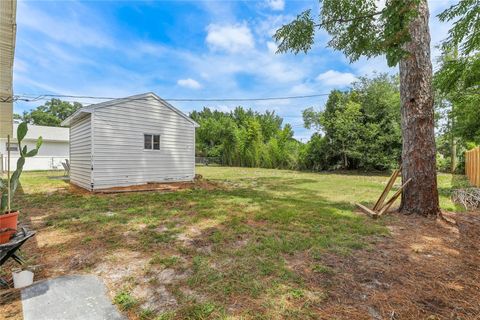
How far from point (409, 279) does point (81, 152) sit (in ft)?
33.0

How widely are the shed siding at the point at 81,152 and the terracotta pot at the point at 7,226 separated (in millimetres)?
6223

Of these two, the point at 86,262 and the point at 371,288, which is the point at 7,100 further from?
the point at 371,288

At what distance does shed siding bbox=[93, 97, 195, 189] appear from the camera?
8.12 meters

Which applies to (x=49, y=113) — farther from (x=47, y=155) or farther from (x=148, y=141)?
(x=148, y=141)

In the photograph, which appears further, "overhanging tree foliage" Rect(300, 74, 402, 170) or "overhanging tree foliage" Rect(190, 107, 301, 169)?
"overhanging tree foliage" Rect(190, 107, 301, 169)

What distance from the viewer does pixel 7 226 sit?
7.79 feet

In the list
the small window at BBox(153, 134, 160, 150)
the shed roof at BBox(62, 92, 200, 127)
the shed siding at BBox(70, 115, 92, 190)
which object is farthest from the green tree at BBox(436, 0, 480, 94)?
the shed siding at BBox(70, 115, 92, 190)

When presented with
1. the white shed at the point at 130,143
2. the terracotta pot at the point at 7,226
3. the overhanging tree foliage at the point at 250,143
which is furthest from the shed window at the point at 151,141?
the overhanging tree foliage at the point at 250,143

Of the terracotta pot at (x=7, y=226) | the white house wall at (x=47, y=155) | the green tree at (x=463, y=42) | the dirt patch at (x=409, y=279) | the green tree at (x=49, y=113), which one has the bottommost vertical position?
the dirt patch at (x=409, y=279)

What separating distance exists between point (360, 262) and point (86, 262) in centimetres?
306

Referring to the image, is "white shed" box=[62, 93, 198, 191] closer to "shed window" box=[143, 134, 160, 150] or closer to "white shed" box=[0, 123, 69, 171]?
"shed window" box=[143, 134, 160, 150]

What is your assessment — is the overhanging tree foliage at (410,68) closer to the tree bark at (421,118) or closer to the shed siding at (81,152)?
the tree bark at (421,118)

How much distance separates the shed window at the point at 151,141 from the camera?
9.12 m

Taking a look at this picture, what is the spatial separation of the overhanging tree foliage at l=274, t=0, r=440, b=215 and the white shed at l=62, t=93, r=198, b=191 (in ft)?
20.4
